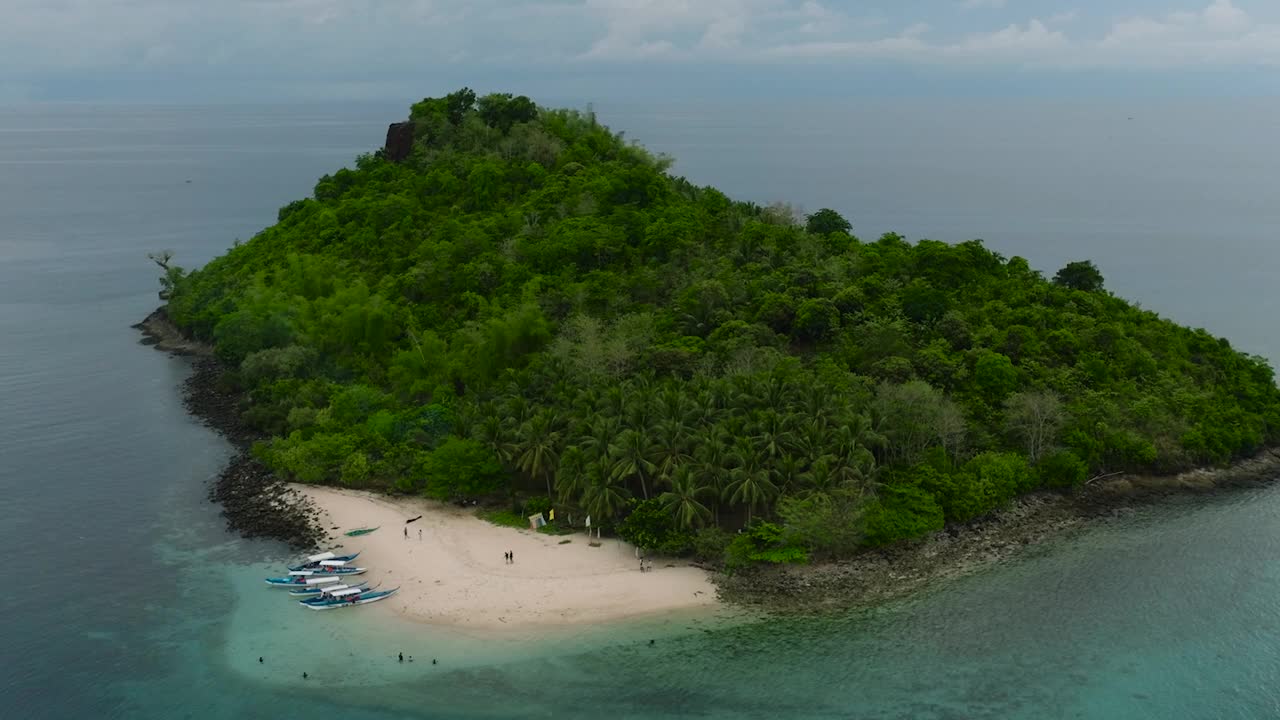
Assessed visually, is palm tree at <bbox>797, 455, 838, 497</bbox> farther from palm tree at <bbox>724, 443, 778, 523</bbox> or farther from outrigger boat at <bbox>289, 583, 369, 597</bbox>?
outrigger boat at <bbox>289, 583, 369, 597</bbox>

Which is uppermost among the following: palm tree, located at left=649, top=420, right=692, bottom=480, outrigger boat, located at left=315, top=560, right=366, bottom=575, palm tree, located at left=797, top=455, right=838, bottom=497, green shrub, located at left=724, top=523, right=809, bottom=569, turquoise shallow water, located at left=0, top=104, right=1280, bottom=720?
palm tree, located at left=649, top=420, right=692, bottom=480

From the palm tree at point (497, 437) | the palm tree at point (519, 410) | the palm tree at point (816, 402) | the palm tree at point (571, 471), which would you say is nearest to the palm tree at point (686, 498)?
the palm tree at point (571, 471)

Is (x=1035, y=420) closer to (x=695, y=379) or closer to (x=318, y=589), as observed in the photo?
(x=695, y=379)

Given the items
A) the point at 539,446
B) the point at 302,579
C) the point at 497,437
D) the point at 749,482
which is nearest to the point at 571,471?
the point at 539,446

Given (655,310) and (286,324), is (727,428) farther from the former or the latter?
(286,324)

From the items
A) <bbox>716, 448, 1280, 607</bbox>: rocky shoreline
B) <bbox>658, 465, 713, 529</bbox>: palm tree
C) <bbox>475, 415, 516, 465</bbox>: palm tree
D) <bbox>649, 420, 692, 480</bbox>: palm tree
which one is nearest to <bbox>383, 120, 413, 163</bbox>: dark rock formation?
<bbox>475, 415, 516, 465</bbox>: palm tree

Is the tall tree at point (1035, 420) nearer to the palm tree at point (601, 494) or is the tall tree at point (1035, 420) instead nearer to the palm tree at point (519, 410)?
the palm tree at point (601, 494)
